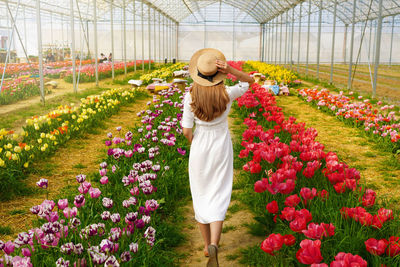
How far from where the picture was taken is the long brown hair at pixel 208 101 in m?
2.49

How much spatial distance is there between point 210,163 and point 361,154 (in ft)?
10.4

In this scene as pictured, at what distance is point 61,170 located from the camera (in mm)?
4398

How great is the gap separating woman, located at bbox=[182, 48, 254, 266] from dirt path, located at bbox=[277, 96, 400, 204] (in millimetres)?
1412

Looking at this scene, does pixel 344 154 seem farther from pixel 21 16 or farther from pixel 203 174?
pixel 21 16

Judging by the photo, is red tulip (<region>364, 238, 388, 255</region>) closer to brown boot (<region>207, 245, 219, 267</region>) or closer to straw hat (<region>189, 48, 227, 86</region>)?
brown boot (<region>207, 245, 219, 267</region>)

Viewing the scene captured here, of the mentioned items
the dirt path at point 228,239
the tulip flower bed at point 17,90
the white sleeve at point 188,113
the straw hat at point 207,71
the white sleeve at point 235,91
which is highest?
the straw hat at point 207,71

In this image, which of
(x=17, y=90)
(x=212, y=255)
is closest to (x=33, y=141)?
(x=212, y=255)

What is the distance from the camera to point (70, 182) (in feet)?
13.2

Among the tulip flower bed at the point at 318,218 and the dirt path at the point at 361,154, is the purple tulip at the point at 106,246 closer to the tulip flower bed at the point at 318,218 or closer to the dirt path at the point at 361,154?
Answer: the tulip flower bed at the point at 318,218

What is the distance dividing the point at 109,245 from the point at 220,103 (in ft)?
3.80

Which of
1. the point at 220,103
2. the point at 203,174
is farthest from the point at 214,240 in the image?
the point at 220,103

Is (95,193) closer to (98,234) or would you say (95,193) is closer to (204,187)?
(98,234)

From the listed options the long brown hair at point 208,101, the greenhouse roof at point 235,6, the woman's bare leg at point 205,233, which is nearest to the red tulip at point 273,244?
the woman's bare leg at point 205,233

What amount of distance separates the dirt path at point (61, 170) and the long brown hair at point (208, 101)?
1.60 metres
